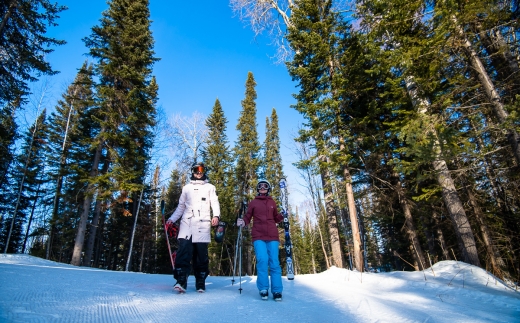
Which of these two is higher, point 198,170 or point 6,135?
point 6,135

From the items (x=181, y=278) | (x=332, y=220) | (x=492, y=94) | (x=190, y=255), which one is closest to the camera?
(x=181, y=278)

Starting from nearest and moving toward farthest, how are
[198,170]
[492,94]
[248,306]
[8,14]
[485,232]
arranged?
1. [248,306]
2. [198,170]
3. [492,94]
4. [485,232]
5. [8,14]

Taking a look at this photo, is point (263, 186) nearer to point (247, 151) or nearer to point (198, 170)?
point (198, 170)

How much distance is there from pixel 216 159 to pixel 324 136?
1560 centimetres

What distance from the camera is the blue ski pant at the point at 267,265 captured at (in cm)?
381

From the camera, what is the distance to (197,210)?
169 inches

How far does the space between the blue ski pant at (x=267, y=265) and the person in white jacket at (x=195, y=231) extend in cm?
92

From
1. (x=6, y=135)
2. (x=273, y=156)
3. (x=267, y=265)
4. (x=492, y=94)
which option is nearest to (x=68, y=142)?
(x=6, y=135)

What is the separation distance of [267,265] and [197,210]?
1561mm

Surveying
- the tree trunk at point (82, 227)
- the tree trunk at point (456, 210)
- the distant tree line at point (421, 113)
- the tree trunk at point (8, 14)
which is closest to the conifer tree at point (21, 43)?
the tree trunk at point (8, 14)

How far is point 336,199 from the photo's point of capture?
444 inches

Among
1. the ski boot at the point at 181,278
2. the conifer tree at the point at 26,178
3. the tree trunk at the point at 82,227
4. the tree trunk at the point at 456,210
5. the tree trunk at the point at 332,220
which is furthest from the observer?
the conifer tree at the point at 26,178

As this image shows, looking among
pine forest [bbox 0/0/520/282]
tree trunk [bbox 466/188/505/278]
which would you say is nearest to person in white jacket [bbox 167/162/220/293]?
pine forest [bbox 0/0/520/282]

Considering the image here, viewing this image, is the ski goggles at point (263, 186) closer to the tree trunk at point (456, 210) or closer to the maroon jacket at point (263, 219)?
the maroon jacket at point (263, 219)
